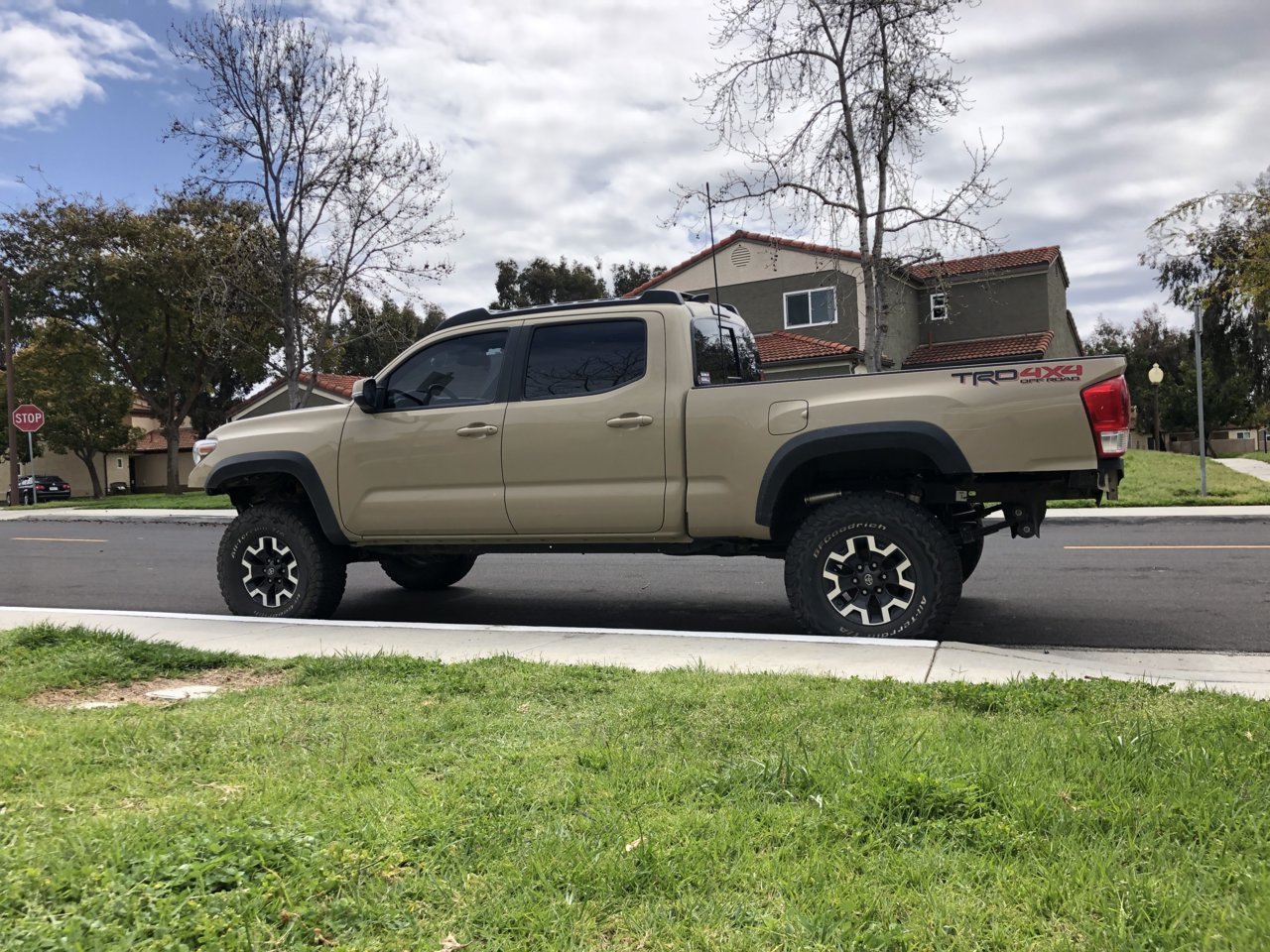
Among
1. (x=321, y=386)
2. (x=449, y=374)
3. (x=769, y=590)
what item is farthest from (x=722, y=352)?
(x=321, y=386)

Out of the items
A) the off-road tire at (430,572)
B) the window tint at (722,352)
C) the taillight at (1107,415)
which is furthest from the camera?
the off-road tire at (430,572)

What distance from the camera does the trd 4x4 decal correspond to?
16.8ft

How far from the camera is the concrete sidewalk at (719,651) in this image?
478 cm

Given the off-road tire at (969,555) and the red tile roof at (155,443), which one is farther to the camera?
the red tile roof at (155,443)

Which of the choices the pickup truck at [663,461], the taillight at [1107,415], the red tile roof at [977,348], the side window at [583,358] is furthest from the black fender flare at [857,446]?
the red tile roof at [977,348]

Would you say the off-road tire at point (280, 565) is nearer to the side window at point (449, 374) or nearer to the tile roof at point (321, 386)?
the side window at point (449, 374)

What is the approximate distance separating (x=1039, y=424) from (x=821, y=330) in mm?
23922

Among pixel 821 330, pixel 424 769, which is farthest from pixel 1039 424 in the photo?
pixel 821 330

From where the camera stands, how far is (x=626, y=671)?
481 centimetres

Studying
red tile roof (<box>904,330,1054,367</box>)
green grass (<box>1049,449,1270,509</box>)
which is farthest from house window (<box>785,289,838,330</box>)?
green grass (<box>1049,449,1270,509</box>)

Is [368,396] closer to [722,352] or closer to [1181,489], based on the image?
[722,352]

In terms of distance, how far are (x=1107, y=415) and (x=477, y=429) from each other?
3.89 m

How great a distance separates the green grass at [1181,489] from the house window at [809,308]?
9.49 meters

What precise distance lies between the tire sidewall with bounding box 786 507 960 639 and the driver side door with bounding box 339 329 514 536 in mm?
2076
